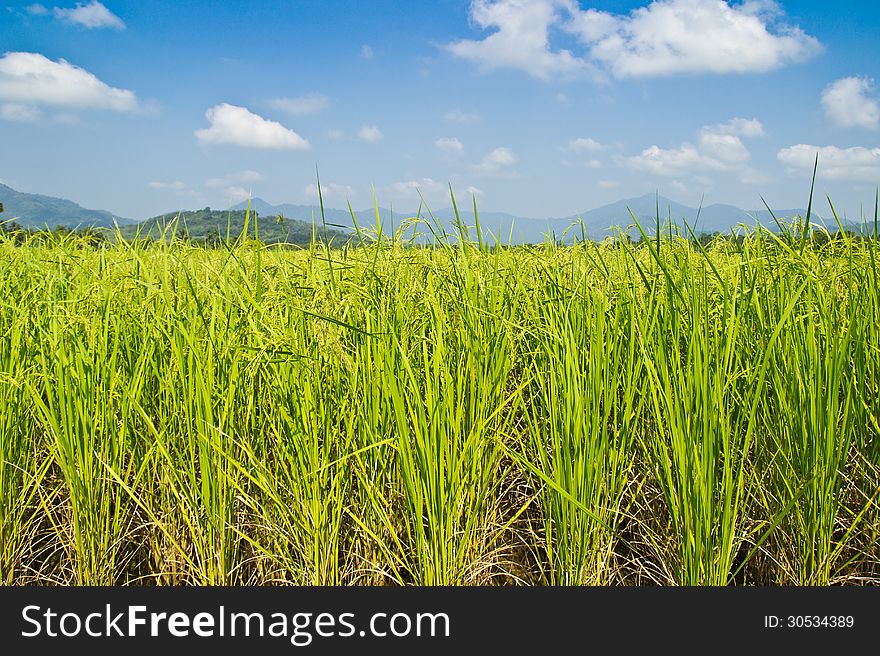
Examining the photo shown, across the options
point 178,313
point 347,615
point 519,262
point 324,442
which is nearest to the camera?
point 347,615

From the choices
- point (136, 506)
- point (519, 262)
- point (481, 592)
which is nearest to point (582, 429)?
point (481, 592)

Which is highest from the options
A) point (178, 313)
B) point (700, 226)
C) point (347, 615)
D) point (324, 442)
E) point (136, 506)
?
Result: point (700, 226)

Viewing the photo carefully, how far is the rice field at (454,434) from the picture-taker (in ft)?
5.64

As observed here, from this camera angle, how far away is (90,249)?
3.38m

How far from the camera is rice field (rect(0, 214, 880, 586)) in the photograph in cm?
172

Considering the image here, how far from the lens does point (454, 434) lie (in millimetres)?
1718

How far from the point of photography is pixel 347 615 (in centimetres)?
168

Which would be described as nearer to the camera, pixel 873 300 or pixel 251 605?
pixel 251 605

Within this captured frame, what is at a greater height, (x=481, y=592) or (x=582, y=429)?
(x=582, y=429)

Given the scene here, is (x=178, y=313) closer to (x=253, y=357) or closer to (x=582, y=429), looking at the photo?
(x=253, y=357)

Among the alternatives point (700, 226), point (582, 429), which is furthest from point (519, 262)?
point (582, 429)

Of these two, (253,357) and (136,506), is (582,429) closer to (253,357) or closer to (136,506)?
(253,357)

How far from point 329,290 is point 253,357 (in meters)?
0.40

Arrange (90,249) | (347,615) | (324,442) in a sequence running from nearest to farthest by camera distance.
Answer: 1. (347,615)
2. (324,442)
3. (90,249)
